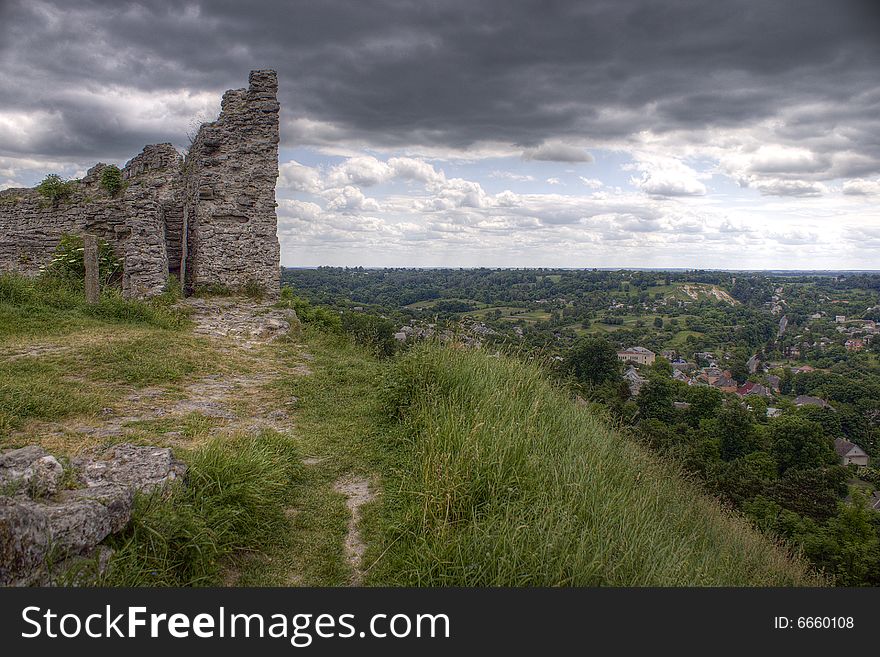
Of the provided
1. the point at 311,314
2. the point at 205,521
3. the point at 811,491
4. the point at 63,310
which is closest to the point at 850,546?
the point at 811,491

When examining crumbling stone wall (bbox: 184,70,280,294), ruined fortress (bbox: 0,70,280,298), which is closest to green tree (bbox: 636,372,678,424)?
crumbling stone wall (bbox: 184,70,280,294)

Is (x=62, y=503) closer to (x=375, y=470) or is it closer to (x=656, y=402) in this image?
(x=375, y=470)

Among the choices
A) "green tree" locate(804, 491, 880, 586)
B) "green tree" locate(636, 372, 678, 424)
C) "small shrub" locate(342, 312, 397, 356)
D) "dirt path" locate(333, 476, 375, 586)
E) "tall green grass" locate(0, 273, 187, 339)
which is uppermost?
"tall green grass" locate(0, 273, 187, 339)

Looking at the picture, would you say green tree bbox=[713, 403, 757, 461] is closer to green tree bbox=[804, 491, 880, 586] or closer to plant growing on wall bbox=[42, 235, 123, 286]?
green tree bbox=[804, 491, 880, 586]

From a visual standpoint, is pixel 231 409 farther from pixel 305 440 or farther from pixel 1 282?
pixel 1 282

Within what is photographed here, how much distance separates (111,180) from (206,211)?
3.29 m

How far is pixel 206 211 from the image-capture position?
40.0ft

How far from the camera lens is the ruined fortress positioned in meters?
12.3

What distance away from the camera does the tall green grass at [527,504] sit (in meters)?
3.03

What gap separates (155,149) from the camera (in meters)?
13.3

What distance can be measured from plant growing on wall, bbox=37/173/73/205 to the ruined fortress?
160 mm

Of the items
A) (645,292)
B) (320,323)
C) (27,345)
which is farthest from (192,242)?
(645,292)

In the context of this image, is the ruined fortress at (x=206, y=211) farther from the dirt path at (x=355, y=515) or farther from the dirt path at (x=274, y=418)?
the dirt path at (x=355, y=515)

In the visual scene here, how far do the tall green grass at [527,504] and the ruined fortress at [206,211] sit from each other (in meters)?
7.95
